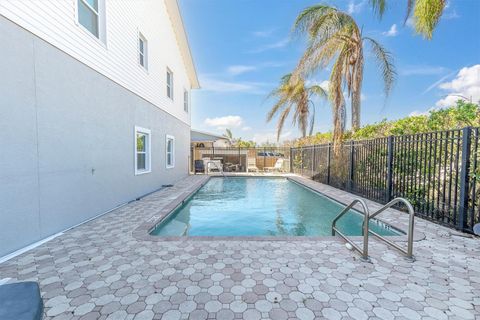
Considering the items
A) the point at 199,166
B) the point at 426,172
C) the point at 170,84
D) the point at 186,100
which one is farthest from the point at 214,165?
the point at 426,172

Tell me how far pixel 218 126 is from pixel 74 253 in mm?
41477

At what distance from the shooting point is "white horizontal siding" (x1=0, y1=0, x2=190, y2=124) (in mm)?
3676

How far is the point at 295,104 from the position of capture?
16266 millimetres

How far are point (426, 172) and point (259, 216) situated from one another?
434 cm

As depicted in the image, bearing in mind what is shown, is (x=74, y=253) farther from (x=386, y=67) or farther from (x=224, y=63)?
(x=224, y=63)

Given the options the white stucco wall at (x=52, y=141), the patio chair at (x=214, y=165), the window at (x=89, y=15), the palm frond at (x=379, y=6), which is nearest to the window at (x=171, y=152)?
the white stucco wall at (x=52, y=141)

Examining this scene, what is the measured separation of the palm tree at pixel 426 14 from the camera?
6.56m

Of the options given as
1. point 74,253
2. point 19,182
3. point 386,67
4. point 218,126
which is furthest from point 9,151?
point 218,126

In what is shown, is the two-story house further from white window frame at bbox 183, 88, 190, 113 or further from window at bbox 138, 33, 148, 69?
white window frame at bbox 183, 88, 190, 113

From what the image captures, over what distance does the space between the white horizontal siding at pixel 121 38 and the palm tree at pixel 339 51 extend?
562cm

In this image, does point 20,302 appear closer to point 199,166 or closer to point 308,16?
point 308,16

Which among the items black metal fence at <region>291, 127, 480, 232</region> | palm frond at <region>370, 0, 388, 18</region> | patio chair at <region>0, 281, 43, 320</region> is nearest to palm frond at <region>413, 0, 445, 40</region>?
palm frond at <region>370, 0, 388, 18</region>

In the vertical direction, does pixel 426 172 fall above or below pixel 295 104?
below

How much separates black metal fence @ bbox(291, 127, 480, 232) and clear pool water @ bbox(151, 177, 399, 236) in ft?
4.04
